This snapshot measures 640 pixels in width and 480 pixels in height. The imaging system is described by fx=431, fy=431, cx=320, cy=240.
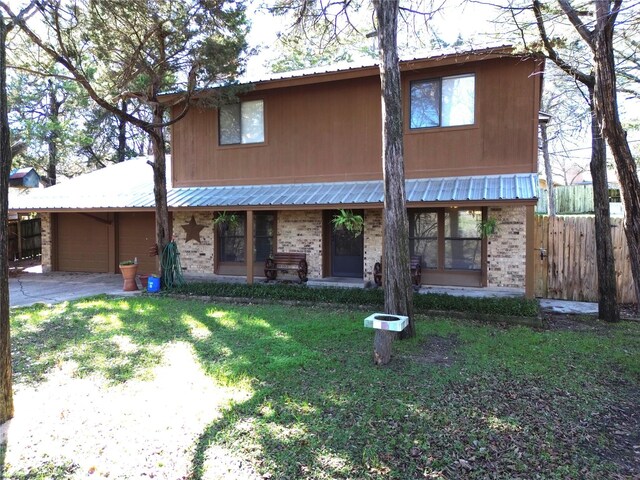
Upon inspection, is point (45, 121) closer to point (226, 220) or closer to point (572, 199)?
point (226, 220)

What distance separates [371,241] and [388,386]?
6633 millimetres

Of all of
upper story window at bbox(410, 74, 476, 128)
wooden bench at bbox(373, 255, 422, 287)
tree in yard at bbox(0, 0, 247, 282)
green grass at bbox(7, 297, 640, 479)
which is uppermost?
tree in yard at bbox(0, 0, 247, 282)

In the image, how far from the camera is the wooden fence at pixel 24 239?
62.5 feet

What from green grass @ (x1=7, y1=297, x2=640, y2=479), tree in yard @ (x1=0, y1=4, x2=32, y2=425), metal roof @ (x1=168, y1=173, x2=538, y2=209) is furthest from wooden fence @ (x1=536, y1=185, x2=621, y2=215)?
tree in yard @ (x1=0, y1=4, x2=32, y2=425)

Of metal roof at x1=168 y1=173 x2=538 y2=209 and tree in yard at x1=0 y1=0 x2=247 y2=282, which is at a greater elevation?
tree in yard at x1=0 y1=0 x2=247 y2=282

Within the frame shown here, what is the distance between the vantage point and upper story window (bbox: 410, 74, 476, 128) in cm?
993

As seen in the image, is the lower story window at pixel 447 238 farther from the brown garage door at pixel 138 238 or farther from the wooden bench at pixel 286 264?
the brown garage door at pixel 138 238

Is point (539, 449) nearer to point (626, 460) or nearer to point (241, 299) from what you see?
point (626, 460)

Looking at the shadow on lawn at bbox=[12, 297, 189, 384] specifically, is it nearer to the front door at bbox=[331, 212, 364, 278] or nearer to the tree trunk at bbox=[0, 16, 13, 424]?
the tree trunk at bbox=[0, 16, 13, 424]

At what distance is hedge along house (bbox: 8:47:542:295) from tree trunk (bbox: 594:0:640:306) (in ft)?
10.3

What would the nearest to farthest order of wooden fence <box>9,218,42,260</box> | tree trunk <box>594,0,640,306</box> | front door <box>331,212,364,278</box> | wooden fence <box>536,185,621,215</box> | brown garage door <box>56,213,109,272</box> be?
tree trunk <box>594,0,640,306</box>, front door <box>331,212,364,278</box>, brown garage door <box>56,213,109,272</box>, wooden fence <box>9,218,42,260</box>, wooden fence <box>536,185,621,215</box>

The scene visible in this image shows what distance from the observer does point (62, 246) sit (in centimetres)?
1531

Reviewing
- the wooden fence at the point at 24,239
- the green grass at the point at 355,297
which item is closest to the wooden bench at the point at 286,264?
the green grass at the point at 355,297

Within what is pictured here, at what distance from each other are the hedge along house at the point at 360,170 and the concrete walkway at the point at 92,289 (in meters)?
0.48
